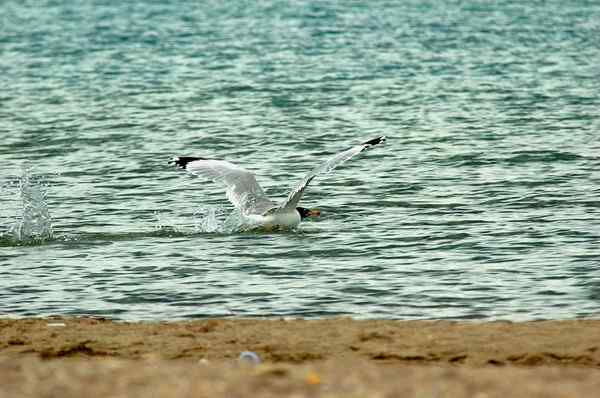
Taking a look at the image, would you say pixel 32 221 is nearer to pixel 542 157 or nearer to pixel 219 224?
pixel 219 224

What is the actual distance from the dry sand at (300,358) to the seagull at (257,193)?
5.13m

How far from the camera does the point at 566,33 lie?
46000 millimetres

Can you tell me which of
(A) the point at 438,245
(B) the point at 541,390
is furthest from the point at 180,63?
(B) the point at 541,390

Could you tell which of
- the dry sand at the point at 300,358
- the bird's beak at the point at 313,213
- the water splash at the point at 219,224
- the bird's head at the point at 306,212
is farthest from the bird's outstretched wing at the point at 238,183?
the dry sand at the point at 300,358

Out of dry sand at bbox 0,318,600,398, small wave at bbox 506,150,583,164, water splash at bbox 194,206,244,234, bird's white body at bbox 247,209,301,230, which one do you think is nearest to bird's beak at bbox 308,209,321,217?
bird's white body at bbox 247,209,301,230

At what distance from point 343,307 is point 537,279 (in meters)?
2.27

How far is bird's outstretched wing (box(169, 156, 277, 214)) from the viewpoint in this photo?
17734 mm

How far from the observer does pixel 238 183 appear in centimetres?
1794

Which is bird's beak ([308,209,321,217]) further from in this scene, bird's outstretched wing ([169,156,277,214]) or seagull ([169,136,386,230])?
bird's outstretched wing ([169,156,277,214])

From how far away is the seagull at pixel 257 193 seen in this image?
56.6 feet

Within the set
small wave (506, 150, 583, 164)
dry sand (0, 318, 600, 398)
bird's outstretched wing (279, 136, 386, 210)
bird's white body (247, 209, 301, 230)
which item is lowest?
small wave (506, 150, 583, 164)

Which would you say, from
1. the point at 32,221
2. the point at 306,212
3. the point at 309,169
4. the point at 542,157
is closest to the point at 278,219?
the point at 306,212

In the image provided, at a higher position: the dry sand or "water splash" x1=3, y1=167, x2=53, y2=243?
the dry sand

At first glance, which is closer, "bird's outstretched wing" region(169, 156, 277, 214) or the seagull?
the seagull
